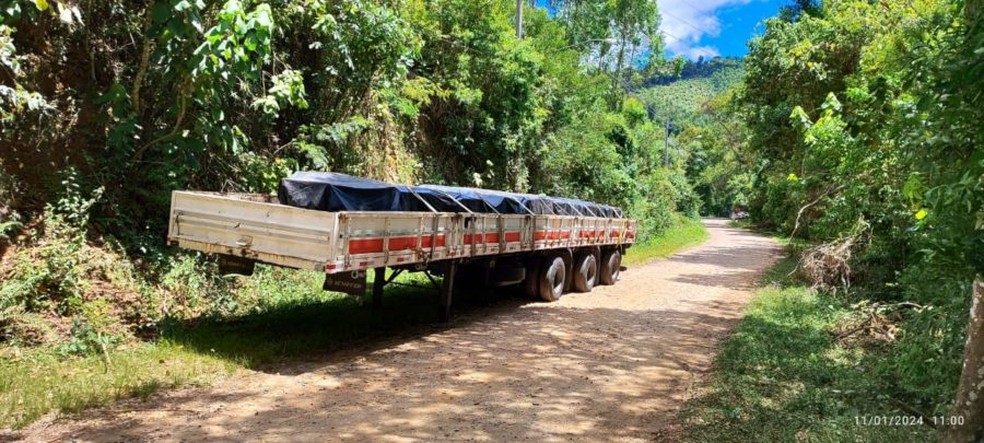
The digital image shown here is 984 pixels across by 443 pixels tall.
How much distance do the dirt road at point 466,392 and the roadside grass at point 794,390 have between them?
1.03 ft

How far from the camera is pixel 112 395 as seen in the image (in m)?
5.04

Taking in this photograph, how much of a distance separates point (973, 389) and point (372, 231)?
501cm

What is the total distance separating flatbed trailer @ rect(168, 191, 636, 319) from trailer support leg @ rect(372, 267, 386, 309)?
0.02 metres

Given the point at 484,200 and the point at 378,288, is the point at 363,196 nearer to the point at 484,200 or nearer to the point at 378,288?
the point at 378,288

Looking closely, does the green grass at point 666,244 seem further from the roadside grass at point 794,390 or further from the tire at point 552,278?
the roadside grass at point 794,390

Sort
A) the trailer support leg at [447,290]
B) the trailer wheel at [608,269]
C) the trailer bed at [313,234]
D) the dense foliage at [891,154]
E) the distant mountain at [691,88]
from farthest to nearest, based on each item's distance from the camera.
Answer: the distant mountain at [691,88]
the trailer wheel at [608,269]
the trailer support leg at [447,290]
the trailer bed at [313,234]
the dense foliage at [891,154]

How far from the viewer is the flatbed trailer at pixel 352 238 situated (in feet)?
19.9

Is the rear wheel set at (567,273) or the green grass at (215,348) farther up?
the rear wheel set at (567,273)

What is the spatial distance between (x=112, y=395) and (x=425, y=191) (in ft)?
14.0

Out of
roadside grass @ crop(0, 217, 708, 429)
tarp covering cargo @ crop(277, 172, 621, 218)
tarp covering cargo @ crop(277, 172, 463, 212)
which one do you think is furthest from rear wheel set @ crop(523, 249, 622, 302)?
tarp covering cargo @ crop(277, 172, 463, 212)

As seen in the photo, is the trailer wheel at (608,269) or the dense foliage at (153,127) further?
the trailer wheel at (608,269)

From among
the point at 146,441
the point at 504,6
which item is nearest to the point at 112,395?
the point at 146,441

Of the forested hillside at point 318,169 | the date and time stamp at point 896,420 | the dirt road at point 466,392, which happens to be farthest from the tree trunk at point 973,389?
the dirt road at point 466,392

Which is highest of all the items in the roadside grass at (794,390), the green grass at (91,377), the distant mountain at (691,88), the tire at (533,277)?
the distant mountain at (691,88)
